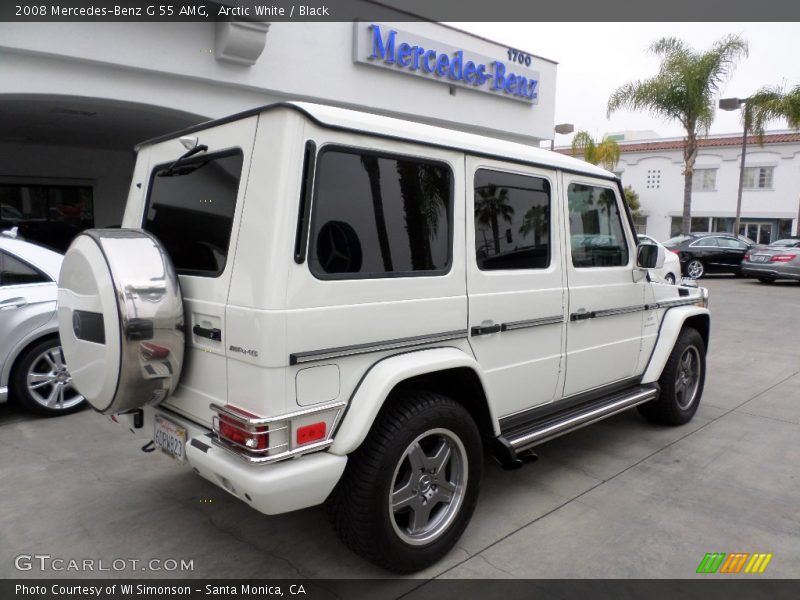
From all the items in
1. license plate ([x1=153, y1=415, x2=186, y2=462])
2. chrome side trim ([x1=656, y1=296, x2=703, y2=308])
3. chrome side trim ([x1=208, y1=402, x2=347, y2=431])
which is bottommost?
license plate ([x1=153, y1=415, x2=186, y2=462])

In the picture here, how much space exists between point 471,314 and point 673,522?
1732 mm

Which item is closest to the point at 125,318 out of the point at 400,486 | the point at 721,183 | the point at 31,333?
the point at 400,486

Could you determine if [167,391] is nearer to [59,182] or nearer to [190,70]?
[190,70]

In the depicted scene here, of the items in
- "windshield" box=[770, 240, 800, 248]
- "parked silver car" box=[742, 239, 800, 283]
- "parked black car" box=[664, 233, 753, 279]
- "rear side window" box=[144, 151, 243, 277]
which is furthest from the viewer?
"parked black car" box=[664, 233, 753, 279]

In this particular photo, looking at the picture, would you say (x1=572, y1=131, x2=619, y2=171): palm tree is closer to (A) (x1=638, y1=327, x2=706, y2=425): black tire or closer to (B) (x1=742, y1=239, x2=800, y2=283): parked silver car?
(B) (x1=742, y1=239, x2=800, y2=283): parked silver car

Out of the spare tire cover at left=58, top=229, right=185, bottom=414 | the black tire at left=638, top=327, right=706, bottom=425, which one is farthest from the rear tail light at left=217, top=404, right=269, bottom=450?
the black tire at left=638, top=327, right=706, bottom=425

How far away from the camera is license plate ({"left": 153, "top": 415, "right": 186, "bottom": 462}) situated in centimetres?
281

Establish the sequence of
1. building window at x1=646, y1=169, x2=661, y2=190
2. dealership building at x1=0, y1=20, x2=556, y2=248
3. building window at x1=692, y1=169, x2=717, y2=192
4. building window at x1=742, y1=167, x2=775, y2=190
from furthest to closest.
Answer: building window at x1=646, y1=169, x2=661, y2=190
building window at x1=692, y1=169, x2=717, y2=192
building window at x1=742, y1=167, x2=775, y2=190
dealership building at x1=0, y1=20, x2=556, y2=248

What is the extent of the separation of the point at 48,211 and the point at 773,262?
18116 mm

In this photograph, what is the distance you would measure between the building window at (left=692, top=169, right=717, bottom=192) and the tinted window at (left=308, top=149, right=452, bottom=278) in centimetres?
3193

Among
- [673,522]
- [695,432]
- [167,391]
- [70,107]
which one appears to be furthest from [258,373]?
[70,107]

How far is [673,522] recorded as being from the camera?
133 inches

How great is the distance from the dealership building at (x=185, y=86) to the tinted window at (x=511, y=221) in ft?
18.1

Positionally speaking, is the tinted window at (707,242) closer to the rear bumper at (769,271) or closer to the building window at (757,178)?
the rear bumper at (769,271)
